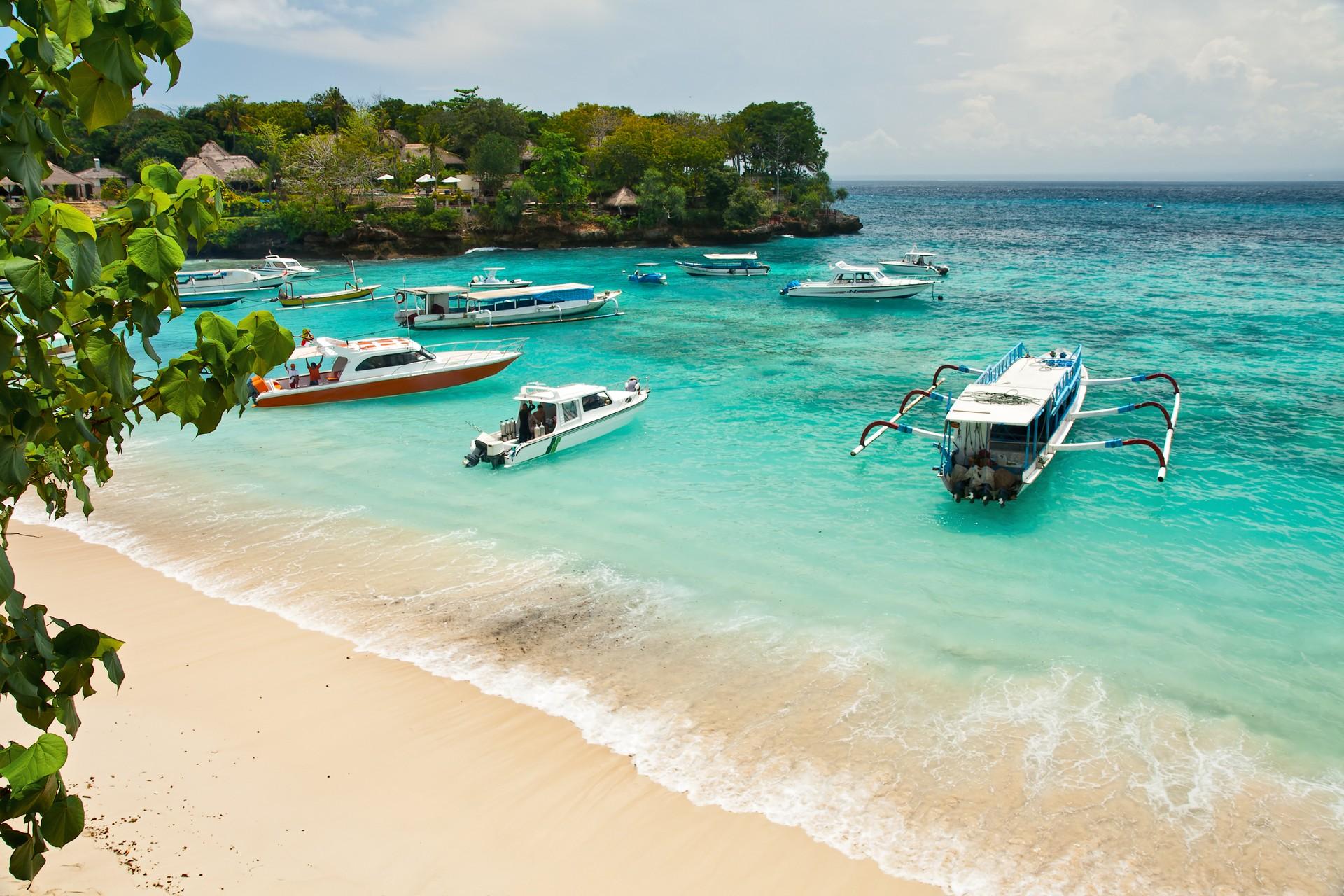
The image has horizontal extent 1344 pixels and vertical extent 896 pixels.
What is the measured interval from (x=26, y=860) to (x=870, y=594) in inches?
483

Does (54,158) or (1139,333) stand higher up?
(54,158)

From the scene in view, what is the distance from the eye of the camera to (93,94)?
3.55 metres

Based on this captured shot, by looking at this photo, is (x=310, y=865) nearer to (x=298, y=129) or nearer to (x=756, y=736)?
(x=756, y=736)

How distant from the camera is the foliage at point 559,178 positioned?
76250 millimetres

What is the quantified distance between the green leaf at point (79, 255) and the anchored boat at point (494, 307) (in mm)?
36808

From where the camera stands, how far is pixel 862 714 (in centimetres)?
1102

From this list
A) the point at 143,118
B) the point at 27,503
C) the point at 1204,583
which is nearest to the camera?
the point at 1204,583

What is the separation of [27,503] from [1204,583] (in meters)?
23.0

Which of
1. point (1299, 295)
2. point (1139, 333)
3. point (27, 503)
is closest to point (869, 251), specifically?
point (1299, 295)

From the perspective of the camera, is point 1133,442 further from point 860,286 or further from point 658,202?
point 658,202

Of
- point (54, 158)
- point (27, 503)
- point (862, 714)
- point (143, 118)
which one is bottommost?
point (862, 714)

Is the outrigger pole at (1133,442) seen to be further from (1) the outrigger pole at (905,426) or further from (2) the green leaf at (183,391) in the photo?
(2) the green leaf at (183,391)

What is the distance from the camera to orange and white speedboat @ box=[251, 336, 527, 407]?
26109mm

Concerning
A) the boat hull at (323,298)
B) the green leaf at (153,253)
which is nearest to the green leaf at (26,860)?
the green leaf at (153,253)
